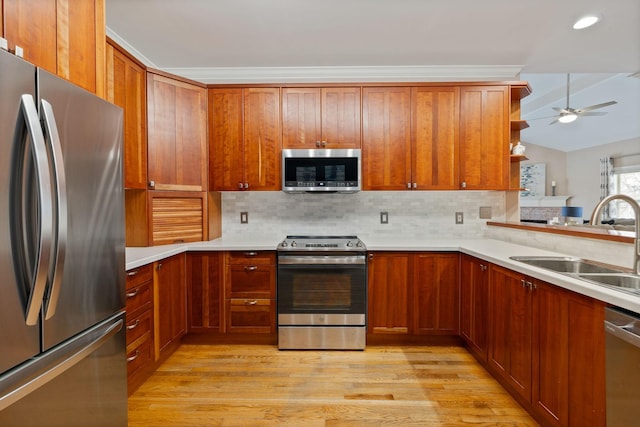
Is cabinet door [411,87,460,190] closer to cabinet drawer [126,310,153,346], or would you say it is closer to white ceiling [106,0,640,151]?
white ceiling [106,0,640,151]

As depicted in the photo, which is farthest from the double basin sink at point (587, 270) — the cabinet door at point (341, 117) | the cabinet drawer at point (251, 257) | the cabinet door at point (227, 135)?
the cabinet door at point (227, 135)

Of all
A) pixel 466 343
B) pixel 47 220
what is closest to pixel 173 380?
pixel 47 220

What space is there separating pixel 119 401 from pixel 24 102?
1.26 metres

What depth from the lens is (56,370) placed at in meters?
1.05

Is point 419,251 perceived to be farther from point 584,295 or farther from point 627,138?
point 627,138

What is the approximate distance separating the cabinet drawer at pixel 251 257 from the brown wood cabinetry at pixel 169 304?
1.35 feet

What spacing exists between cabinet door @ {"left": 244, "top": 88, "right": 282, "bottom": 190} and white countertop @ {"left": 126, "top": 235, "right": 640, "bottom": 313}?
64cm

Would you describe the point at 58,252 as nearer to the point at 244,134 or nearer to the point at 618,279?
the point at 244,134

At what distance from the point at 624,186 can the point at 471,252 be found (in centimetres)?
855

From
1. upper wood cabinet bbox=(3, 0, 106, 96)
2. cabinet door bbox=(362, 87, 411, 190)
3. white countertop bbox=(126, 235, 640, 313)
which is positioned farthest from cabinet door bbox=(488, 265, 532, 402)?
upper wood cabinet bbox=(3, 0, 106, 96)

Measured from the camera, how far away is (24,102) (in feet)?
3.05

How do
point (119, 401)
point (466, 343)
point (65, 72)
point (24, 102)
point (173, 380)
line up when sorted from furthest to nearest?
point (466, 343), point (173, 380), point (119, 401), point (65, 72), point (24, 102)

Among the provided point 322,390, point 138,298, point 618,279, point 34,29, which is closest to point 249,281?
point 138,298

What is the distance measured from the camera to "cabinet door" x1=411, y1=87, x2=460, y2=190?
3037mm
